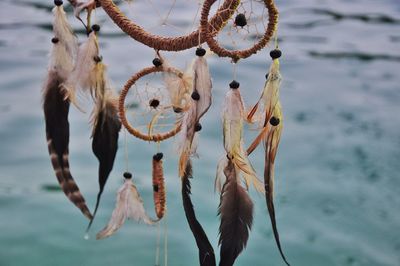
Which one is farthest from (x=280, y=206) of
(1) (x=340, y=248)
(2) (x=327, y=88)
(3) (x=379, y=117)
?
(2) (x=327, y=88)

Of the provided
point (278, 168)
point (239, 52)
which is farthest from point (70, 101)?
point (278, 168)

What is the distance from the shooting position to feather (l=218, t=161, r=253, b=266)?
0.96 meters

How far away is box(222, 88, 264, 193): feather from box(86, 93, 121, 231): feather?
12.1 inches

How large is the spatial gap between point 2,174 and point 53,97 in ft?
4.49

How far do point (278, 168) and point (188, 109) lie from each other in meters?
1.59

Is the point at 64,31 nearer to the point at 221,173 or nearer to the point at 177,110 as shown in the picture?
the point at 177,110

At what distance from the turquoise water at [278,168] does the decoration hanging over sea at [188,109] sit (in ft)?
2.75

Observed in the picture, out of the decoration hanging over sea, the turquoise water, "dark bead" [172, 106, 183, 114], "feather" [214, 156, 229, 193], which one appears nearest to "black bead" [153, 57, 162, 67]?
the decoration hanging over sea

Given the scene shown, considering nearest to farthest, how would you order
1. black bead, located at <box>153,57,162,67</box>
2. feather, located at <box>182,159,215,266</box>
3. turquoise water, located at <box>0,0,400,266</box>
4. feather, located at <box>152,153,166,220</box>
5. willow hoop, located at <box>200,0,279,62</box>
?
willow hoop, located at <box>200,0,279,62</box> < feather, located at <box>182,159,215,266</box> < black bead, located at <box>153,57,162,67</box> < feather, located at <box>152,153,166,220</box> < turquoise water, located at <box>0,0,400,266</box>

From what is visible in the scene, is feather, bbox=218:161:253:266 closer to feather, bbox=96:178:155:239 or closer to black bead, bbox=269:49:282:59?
black bead, bbox=269:49:282:59

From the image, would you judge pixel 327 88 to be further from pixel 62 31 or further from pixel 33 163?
pixel 62 31

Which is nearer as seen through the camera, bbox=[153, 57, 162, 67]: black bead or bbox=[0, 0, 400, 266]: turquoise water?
bbox=[153, 57, 162, 67]: black bead

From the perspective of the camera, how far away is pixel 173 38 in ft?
3.21

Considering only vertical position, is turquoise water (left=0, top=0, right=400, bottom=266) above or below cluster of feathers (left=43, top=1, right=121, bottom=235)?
below
